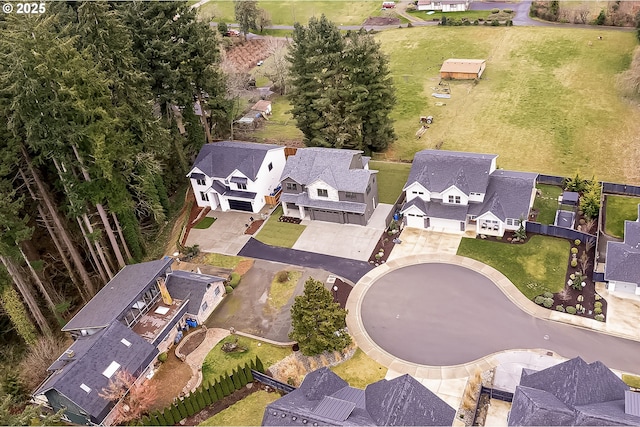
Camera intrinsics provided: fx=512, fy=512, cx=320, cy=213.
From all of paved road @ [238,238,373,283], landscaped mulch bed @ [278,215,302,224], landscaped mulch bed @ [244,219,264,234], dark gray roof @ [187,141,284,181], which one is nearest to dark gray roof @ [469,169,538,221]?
paved road @ [238,238,373,283]

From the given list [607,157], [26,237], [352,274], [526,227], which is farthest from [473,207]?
[26,237]

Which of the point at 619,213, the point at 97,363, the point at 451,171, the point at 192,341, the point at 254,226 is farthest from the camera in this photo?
the point at 254,226

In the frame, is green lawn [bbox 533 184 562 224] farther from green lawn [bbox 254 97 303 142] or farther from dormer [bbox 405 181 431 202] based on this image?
green lawn [bbox 254 97 303 142]

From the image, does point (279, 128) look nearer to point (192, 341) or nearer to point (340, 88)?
point (340, 88)

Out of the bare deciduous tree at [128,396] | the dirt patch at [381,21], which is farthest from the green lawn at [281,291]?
the dirt patch at [381,21]

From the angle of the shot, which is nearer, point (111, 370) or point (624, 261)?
point (111, 370)

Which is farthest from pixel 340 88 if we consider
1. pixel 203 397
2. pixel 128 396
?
pixel 128 396

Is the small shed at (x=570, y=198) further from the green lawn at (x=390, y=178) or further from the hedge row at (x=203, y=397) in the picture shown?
the hedge row at (x=203, y=397)
